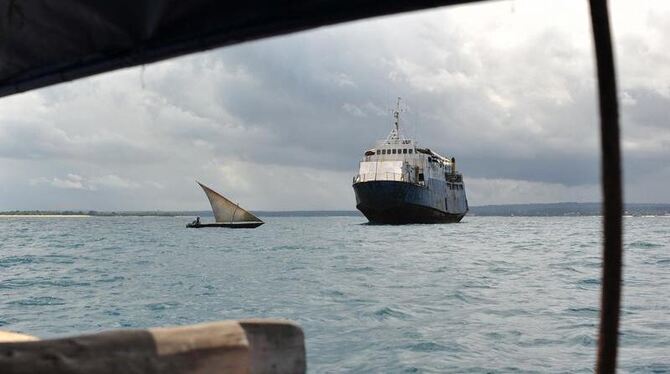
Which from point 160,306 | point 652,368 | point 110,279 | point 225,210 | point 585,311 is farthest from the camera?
point 225,210

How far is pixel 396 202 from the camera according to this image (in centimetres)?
5669

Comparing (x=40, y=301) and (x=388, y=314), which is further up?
(x=388, y=314)

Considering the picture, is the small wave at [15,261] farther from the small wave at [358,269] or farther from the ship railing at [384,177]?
the ship railing at [384,177]

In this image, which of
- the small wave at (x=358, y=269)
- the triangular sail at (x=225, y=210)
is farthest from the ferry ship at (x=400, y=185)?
the small wave at (x=358, y=269)

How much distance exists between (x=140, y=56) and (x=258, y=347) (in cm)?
130

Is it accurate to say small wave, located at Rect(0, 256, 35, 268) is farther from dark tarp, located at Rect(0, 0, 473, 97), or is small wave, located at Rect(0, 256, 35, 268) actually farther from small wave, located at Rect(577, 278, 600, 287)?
dark tarp, located at Rect(0, 0, 473, 97)

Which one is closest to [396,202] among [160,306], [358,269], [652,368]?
[358,269]

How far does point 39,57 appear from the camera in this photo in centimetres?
268

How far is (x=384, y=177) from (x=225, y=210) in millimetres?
24572

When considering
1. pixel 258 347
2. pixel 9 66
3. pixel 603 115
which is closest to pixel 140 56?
pixel 9 66

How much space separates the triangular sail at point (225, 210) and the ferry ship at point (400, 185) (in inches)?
735

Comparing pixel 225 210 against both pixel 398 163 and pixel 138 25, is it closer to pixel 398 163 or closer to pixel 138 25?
pixel 398 163

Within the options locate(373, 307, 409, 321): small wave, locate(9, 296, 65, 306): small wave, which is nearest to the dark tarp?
locate(373, 307, 409, 321): small wave

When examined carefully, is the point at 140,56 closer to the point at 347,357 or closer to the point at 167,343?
the point at 167,343
